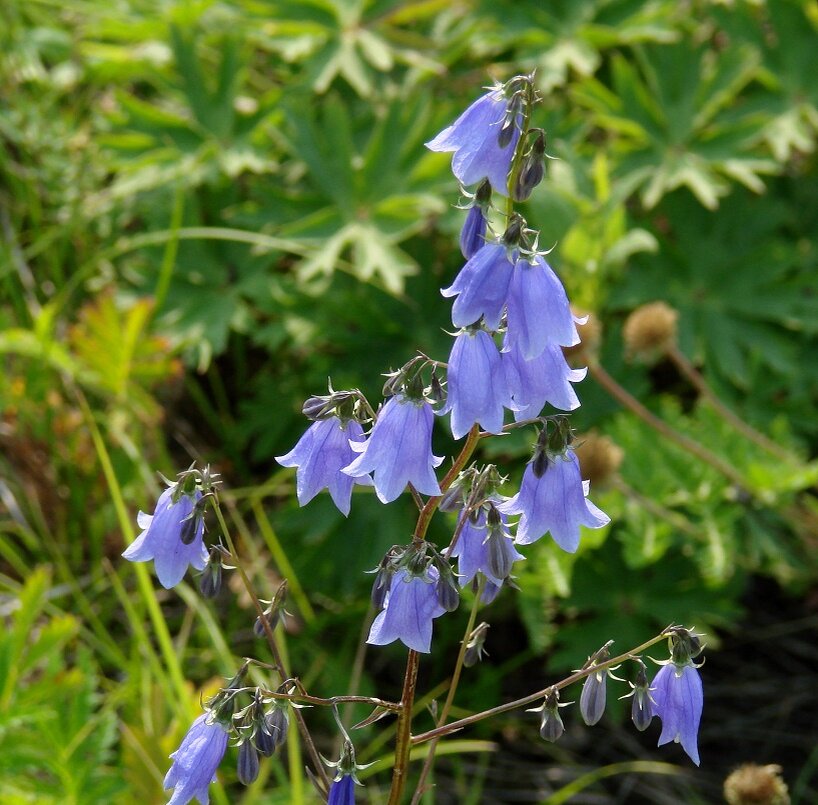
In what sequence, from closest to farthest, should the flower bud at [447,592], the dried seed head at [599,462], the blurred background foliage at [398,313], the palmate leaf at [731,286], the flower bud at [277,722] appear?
the flower bud at [447,592]
the flower bud at [277,722]
the dried seed head at [599,462]
the blurred background foliage at [398,313]
the palmate leaf at [731,286]

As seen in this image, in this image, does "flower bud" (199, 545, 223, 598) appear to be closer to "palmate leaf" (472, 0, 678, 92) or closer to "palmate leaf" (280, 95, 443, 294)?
"palmate leaf" (280, 95, 443, 294)

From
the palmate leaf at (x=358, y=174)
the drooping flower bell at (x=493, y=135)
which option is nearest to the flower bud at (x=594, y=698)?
the drooping flower bell at (x=493, y=135)

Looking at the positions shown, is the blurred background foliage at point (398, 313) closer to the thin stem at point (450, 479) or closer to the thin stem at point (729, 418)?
the thin stem at point (729, 418)

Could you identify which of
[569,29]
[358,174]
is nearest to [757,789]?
[358,174]

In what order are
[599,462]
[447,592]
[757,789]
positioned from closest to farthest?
[447,592]
[757,789]
[599,462]

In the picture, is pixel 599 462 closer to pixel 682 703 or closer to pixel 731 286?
pixel 731 286

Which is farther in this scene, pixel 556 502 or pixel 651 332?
pixel 651 332

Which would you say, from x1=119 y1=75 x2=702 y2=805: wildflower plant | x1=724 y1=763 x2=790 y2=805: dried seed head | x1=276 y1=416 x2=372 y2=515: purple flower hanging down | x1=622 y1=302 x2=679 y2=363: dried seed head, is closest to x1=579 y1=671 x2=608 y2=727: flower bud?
x1=119 y1=75 x2=702 y2=805: wildflower plant
